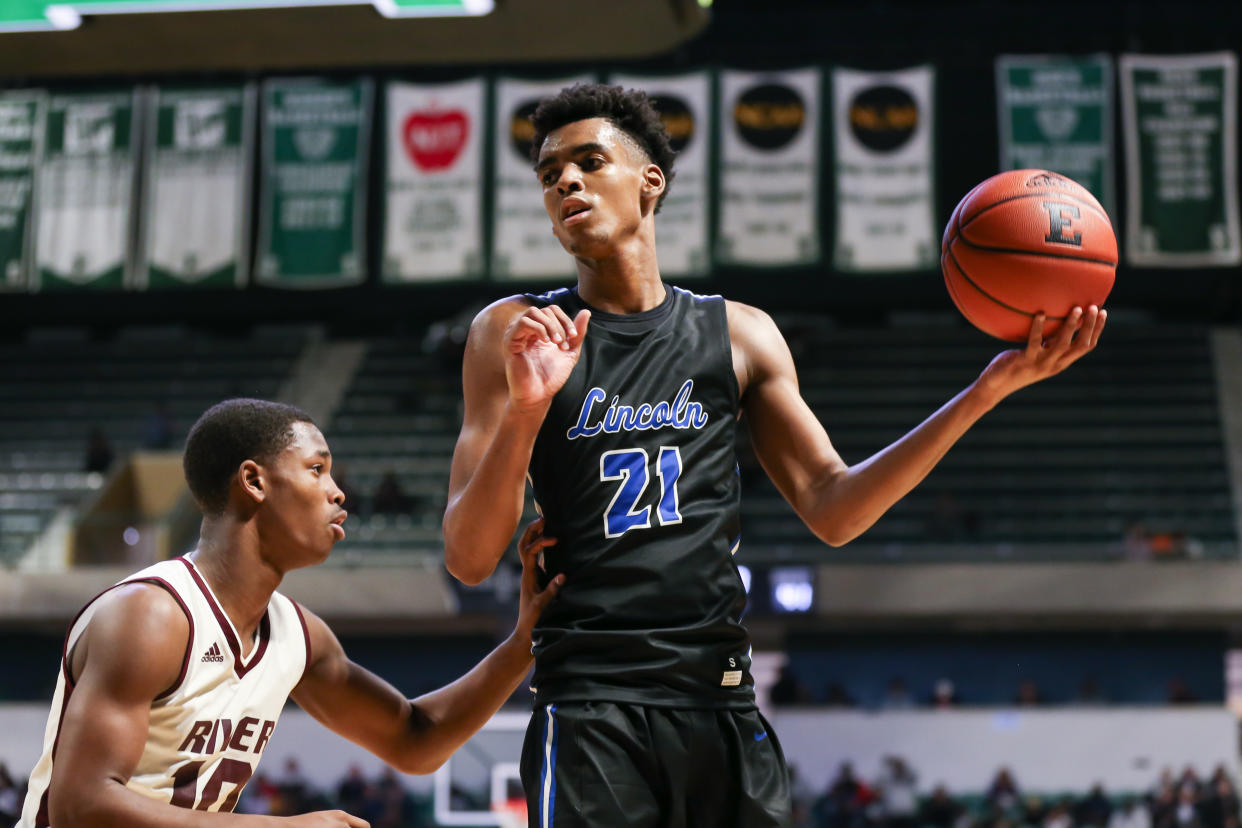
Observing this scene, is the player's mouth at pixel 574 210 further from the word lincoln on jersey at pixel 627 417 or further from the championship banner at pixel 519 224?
the championship banner at pixel 519 224

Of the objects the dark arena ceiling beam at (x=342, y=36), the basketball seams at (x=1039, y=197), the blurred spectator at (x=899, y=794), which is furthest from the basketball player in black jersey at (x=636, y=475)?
the blurred spectator at (x=899, y=794)

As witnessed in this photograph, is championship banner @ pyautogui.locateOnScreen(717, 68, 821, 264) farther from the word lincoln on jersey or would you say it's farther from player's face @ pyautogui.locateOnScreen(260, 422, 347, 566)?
the word lincoln on jersey

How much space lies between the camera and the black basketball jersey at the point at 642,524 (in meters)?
2.50

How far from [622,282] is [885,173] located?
10535mm

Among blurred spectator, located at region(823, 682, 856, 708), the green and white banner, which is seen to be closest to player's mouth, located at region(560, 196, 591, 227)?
blurred spectator, located at region(823, 682, 856, 708)

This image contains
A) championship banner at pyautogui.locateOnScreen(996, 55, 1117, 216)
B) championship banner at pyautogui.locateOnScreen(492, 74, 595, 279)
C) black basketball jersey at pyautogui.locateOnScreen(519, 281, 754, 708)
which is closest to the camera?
black basketball jersey at pyautogui.locateOnScreen(519, 281, 754, 708)

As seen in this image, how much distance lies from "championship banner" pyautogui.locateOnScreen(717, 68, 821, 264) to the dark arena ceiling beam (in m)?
7.42

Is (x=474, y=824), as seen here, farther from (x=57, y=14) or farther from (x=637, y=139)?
(x=637, y=139)

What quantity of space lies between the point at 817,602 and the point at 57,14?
33.0 ft

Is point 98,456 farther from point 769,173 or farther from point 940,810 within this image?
point 940,810

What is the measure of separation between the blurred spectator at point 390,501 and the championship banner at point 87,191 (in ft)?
11.7

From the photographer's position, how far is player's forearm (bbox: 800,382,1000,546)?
2.55 metres

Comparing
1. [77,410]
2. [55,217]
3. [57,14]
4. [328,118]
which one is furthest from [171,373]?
[57,14]

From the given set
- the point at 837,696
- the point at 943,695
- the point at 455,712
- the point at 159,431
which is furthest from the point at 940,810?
the point at 159,431
